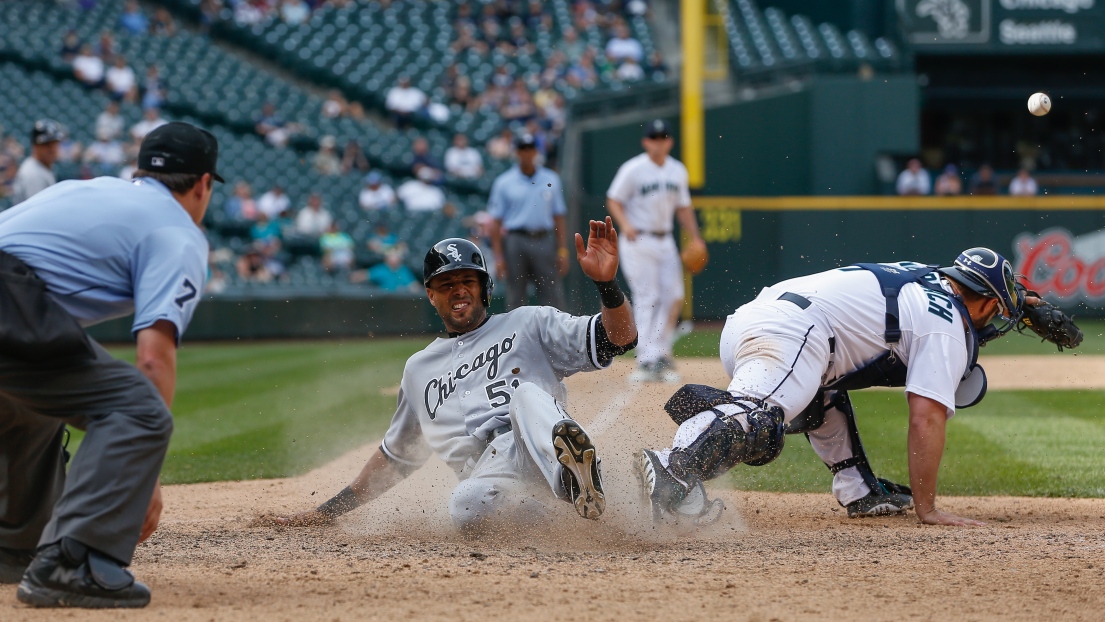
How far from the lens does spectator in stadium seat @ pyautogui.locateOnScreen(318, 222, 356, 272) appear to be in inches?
643

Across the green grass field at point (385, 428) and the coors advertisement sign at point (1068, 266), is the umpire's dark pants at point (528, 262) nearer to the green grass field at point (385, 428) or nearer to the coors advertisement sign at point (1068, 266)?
the green grass field at point (385, 428)

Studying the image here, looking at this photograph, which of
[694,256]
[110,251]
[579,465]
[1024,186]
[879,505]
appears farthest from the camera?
[1024,186]

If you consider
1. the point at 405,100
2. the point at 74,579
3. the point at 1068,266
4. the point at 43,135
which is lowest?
the point at 1068,266

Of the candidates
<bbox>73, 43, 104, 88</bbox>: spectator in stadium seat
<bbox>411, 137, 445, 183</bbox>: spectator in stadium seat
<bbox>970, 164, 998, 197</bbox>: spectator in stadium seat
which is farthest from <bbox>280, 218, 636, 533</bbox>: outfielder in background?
<bbox>73, 43, 104, 88</bbox>: spectator in stadium seat

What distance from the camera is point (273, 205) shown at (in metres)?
17.0

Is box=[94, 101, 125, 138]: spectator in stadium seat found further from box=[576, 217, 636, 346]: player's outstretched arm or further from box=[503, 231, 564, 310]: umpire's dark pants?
box=[576, 217, 636, 346]: player's outstretched arm

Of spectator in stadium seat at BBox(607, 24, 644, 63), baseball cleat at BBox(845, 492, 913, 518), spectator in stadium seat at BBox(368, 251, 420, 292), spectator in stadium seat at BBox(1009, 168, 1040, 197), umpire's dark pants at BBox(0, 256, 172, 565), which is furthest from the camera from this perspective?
spectator in stadium seat at BBox(607, 24, 644, 63)

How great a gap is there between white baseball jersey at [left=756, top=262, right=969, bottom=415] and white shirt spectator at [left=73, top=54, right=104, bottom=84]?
55.6ft

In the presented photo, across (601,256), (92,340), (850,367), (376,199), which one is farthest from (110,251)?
(376,199)

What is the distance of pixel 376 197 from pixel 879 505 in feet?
43.9

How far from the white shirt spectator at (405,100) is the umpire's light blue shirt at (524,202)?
8.78 meters

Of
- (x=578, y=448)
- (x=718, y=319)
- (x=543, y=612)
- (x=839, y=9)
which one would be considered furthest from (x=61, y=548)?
(x=839, y=9)

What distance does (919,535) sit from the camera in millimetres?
4637

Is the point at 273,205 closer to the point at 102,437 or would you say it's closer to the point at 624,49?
the point at 624,49
